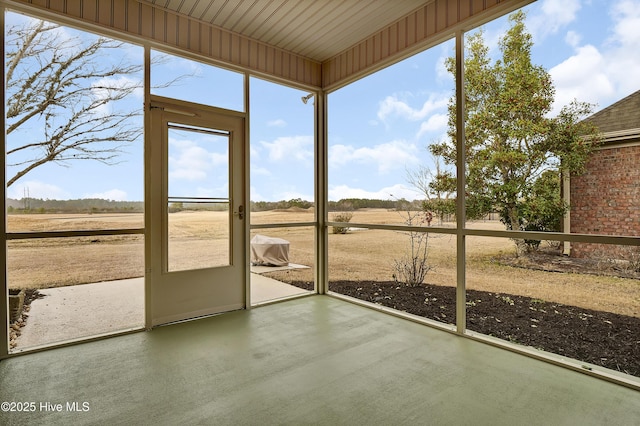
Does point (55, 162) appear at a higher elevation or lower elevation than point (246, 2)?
lower

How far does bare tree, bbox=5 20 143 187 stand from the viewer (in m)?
2.75

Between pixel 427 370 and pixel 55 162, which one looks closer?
pixel 427 370

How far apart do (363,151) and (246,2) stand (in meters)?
2.11

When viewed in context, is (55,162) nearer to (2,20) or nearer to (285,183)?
(2,20)

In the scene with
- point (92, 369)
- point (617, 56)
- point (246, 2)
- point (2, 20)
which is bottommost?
point (92, 369)

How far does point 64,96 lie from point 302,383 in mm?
3121

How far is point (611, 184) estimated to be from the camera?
2369mm

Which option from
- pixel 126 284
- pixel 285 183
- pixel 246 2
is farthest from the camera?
pixel 285 183

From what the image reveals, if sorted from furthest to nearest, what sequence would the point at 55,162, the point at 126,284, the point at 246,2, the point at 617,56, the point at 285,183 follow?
1. the point at 285,183
2. the point at 126,284
3. the point at 246,2
4. the point at 55,162
5. the point at 617,56

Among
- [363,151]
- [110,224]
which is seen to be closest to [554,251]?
[363,151]

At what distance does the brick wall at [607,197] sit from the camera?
2.26 m

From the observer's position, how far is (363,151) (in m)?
4.37

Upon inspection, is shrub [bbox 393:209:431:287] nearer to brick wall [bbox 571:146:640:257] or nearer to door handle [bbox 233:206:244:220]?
brick wall [bbox 571:146:640:257]

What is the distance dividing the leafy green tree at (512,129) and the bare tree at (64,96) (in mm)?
3164
